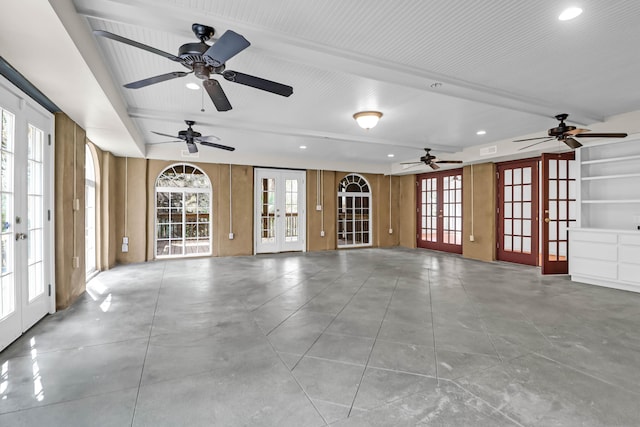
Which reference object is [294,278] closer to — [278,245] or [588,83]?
[278,245]

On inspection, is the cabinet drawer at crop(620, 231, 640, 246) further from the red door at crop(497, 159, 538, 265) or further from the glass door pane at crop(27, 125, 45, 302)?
the glass door pane at crop(27, 125, 45, 302)

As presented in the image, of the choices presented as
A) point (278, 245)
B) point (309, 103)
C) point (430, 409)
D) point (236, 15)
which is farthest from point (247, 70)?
point (278, 245)

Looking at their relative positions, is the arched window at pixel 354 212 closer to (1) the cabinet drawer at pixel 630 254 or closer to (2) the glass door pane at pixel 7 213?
(1) the cabinet drawer at pixel 630 254

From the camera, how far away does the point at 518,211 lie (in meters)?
7.06

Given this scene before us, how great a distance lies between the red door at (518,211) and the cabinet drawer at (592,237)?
4.63ft

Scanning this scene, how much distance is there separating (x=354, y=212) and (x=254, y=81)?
746 centimetres

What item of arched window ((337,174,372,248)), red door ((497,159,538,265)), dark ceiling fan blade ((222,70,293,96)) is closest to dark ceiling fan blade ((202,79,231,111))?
dark ceiling fan blade ((222,70,293,96))

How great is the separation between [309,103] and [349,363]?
3.25 m

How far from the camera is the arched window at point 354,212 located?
9.61m

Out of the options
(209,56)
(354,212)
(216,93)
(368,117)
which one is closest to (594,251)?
(368,117)

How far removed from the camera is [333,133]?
596cm

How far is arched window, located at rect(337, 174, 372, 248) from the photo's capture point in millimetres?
9609

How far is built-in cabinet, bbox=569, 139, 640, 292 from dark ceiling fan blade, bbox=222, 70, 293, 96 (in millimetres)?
5294

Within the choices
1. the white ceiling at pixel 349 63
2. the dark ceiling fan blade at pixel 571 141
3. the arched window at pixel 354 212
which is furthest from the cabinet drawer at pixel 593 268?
the arched window at pixel 354 212
